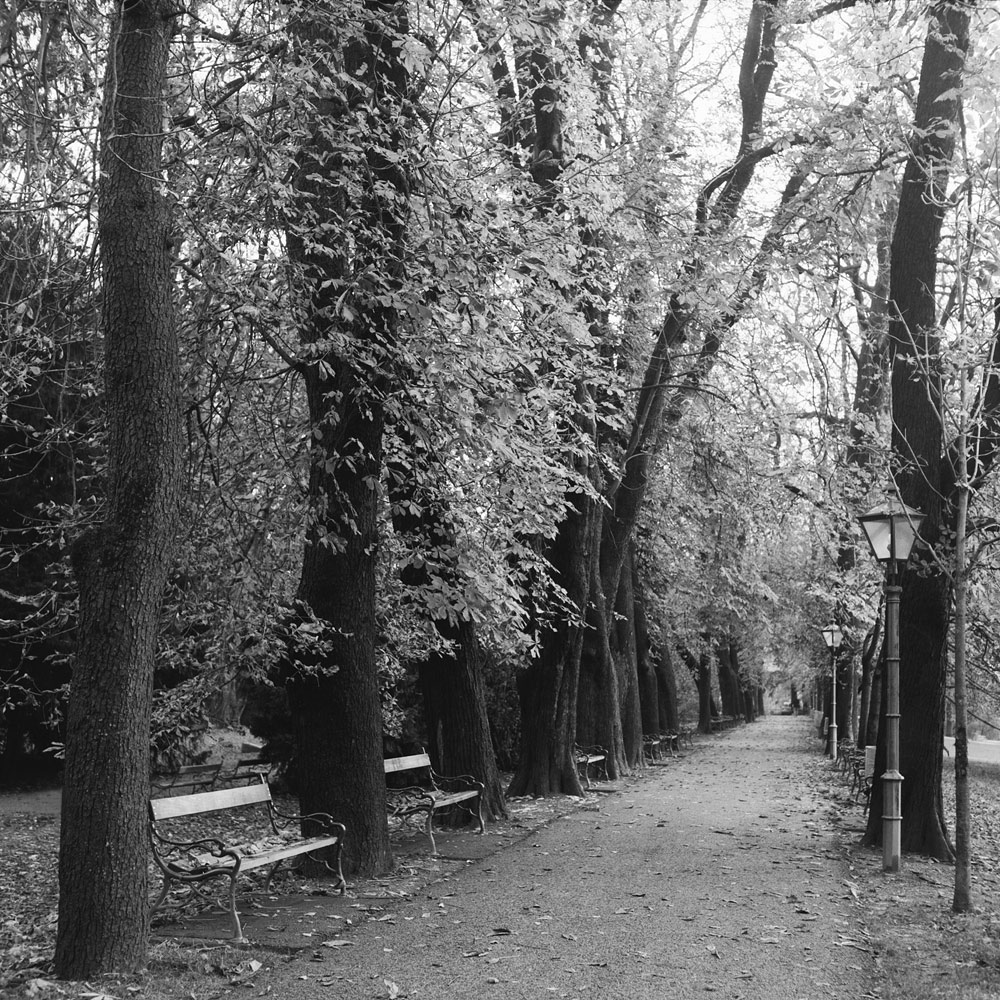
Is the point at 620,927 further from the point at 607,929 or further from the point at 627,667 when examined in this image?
the point at 627,667

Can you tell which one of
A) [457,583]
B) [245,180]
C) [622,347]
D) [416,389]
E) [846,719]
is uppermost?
[622,347]

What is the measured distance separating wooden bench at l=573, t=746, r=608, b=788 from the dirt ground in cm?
663

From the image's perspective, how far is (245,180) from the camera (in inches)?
333

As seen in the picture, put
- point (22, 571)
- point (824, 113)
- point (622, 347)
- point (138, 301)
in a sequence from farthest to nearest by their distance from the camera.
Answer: point (622, 347) → point (22, 571) → point (824, 113) → point (138, 301)

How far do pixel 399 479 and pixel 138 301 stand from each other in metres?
3.25

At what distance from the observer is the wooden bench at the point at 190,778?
16.1 meters

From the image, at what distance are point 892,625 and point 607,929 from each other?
16.9 ft

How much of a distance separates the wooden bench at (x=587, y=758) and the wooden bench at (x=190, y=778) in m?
6.41

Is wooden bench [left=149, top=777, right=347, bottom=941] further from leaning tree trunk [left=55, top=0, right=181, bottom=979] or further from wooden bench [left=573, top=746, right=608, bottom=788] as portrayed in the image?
wooden bench [left=573, top=746, right=608, bottom=788]

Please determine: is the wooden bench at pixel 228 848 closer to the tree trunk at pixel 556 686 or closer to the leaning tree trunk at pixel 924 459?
the leaning tree trunk at pixel 924 459

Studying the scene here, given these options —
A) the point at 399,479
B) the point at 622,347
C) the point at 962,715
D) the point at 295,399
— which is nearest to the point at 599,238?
the point at 622,347

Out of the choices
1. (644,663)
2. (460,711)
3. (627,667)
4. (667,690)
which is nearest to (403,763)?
(460,711)

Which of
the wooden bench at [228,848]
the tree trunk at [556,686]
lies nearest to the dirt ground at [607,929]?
the wooden bench at [228,848]

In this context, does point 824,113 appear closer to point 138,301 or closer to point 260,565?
point 260,565
